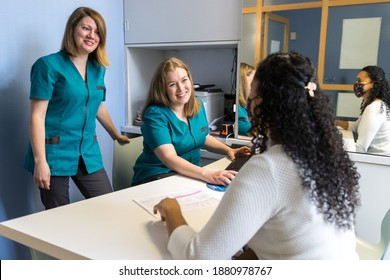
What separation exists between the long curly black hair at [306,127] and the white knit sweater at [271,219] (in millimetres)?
30

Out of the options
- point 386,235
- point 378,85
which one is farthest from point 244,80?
point 386,235

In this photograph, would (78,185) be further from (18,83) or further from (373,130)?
(373,130)

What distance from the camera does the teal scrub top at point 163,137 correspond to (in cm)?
185

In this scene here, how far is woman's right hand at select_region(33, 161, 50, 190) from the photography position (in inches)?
71.1

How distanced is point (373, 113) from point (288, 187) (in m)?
1.57

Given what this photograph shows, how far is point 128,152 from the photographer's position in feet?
7.29

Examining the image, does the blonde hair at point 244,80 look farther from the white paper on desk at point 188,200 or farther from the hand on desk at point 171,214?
the hand on desk at point 171,214

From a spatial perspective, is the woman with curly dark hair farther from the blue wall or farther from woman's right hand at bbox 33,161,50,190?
the blue wall

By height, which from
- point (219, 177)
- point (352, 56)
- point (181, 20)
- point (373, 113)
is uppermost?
point (181, 20)

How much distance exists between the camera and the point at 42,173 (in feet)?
5.92

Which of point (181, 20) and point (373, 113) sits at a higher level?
point (181, 20)

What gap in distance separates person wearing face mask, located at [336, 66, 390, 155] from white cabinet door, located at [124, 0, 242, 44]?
34.6 inches

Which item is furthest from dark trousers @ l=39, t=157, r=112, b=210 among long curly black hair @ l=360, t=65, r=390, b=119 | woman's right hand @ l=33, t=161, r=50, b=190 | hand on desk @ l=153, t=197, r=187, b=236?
long curly black hair @ l=360, t=65, r=390, b=119
